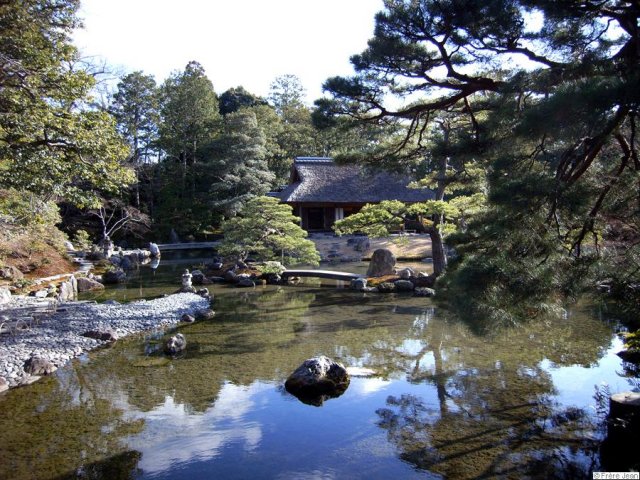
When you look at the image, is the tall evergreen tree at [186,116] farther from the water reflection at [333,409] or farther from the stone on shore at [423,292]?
the water reflection at [333,409]

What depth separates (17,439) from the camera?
4.41 meters

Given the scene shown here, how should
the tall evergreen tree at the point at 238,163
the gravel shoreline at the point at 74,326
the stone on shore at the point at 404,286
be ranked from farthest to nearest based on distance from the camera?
the tall evergreen tree at the point at 238,163 < the stone on shore at the point at 404,286 < the gravel shoreline at the point at 74,326

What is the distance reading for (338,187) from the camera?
2430cm

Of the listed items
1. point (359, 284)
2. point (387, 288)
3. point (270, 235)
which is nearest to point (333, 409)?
point (387, 288)

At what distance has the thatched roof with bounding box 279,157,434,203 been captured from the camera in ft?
77.2

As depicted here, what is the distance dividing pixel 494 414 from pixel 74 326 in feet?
24.1

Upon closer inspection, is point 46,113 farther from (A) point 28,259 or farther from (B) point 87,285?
(A) point 28,259

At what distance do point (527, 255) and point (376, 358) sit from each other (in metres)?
3.63

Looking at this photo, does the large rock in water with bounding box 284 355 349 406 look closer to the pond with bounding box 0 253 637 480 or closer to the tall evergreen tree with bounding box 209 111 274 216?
the pond with bounding box 0 253 637 480

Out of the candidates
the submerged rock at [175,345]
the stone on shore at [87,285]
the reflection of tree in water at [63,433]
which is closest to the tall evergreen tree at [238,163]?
the stone on shore at [87,285]

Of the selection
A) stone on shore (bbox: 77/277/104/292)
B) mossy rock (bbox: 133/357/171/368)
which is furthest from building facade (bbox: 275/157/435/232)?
mossy rock (bbox: 133/357/171/368)

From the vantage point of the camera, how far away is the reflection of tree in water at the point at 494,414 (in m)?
3.87

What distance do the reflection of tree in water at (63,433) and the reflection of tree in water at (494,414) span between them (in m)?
2.60

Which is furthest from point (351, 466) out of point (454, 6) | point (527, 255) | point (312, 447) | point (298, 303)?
point (298, 303)
